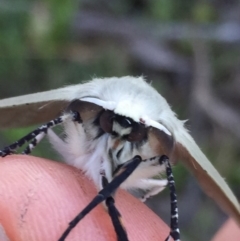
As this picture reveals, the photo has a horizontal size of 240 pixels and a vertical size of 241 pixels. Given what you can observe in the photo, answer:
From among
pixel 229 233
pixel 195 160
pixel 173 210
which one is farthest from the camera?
pixel 229 233

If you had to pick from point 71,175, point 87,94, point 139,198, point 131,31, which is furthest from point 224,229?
point 131,31

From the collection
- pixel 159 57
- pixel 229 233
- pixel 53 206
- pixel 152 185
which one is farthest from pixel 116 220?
pixel 159 57

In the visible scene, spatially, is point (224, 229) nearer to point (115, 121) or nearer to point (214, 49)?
point (115, 121)

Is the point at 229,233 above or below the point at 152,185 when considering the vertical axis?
below

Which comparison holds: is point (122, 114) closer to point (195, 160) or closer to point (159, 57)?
point (195, 160)

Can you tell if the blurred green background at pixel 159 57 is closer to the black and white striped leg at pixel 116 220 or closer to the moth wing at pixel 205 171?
the moth wing at pixel 205 171

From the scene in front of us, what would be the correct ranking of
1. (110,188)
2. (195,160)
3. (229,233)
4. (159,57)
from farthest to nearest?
(159,57) < (229,233) < (195,160) < (110,188)

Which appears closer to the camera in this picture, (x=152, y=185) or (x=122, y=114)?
(x=122, y=114)

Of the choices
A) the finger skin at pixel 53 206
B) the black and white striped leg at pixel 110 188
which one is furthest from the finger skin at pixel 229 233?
the black and white striped leg at pixel 110 188
